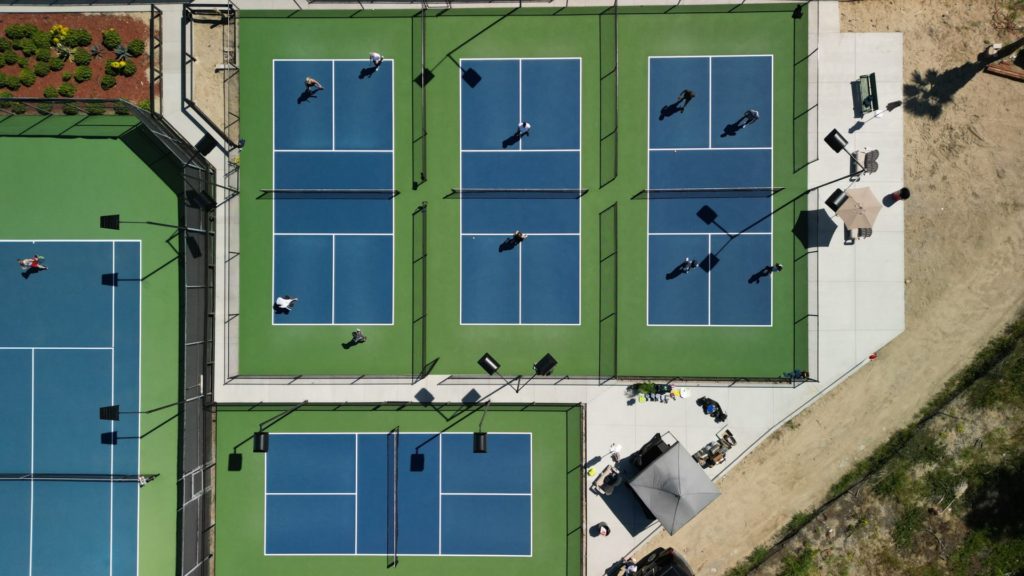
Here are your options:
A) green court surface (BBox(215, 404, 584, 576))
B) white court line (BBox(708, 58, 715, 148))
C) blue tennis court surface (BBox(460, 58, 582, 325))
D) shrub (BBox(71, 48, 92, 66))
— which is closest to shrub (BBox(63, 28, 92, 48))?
shrub (BBox(71, 48, 92, 66))

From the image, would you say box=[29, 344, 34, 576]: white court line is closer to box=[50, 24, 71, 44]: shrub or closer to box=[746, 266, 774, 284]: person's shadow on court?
box=[50, 24, 71, 44]: shrub

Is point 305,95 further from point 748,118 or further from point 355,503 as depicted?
point 748,118

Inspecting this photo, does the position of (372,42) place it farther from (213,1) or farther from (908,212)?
A: (908,212)

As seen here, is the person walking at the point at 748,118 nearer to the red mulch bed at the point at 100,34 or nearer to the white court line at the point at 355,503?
the white court line at the point at 355,503

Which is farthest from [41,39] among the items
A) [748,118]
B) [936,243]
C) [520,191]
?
[936,243]

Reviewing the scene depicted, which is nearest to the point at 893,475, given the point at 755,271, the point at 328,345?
the point at 755,271
